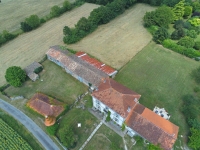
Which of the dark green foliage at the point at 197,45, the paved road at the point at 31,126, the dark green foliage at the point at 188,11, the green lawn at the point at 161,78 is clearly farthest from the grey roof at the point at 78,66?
the dark green foliage at the point at 188,11

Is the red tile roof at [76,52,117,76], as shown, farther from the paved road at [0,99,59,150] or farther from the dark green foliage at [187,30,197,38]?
the dark green foliage at [187,30,197,38]

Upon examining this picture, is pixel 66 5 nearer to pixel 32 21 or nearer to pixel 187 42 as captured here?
pixel 32 21

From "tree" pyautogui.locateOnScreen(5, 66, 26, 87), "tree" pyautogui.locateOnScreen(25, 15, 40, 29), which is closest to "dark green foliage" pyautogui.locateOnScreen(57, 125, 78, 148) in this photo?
"tree" pyautogui.locateOnScreen(5, 66, 26, 87)

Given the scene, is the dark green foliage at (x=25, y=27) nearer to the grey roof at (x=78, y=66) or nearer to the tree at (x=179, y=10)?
the grey roof at (x=78, y=66)

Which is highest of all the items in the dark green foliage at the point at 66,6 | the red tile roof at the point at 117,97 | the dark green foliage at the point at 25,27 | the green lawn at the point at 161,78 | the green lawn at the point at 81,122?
the dark green foliage at the point at 66,6

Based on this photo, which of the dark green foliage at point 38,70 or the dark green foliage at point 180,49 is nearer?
the dark green foliage at point 38,70

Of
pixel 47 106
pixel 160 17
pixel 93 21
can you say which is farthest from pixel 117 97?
pixel 160 17
